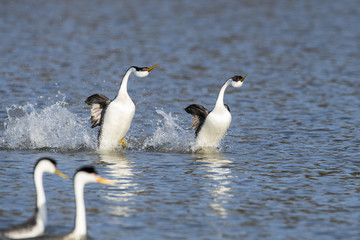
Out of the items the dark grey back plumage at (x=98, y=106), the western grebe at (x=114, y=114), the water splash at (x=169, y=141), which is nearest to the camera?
the western grebe at (x=114, y=114)

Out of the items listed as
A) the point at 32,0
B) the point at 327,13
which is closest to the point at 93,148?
the point at 327,13

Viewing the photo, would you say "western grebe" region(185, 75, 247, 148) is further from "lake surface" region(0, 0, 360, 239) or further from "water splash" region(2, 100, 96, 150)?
"water splash" region(2, 100, 96, 150)

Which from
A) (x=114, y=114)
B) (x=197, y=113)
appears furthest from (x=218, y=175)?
(x=114, y=114)

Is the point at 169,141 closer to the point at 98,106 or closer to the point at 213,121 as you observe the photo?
the point at 213,121

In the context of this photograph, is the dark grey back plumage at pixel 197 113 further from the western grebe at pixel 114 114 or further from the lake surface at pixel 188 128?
the western grebe at pixel 114 114

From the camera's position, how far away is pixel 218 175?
1323 centimetres

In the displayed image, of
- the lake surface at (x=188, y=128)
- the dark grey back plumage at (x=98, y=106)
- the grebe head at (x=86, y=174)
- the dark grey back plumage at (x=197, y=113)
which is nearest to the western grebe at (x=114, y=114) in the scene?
the dark grey back plumage at (x=98, y=106)

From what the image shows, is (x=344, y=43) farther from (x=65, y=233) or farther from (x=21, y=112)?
(x=65, y=233)

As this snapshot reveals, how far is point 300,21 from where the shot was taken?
1644 inches

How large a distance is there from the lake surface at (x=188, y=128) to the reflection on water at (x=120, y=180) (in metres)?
0.03

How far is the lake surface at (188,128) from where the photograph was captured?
10681 mm

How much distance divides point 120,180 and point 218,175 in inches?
69.4

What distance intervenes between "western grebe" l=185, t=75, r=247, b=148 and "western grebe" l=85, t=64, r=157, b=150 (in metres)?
1.39

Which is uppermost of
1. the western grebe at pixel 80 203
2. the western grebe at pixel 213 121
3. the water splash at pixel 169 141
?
the western grebe at pixel 213 121
